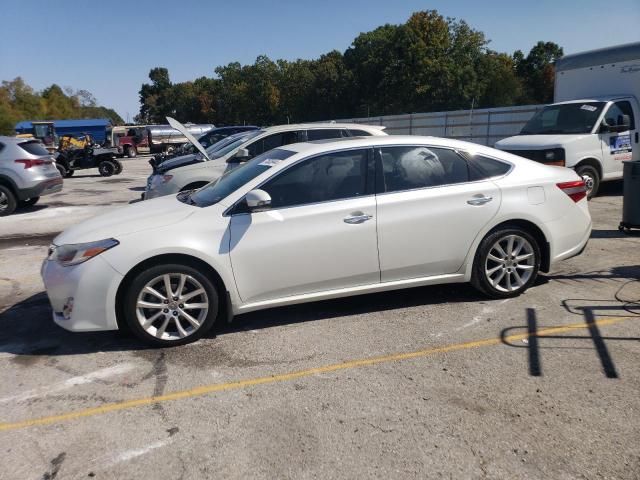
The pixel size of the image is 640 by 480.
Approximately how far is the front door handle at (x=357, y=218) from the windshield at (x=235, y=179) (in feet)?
2.69

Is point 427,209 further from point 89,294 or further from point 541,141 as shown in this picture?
point 541,141

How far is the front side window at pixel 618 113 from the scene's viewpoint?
1023 cm

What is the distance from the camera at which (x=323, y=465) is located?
2723 millimetres

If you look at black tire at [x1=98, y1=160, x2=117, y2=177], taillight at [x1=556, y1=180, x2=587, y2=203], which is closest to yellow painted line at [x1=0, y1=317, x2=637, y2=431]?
taillight at [x1=556, y1=180, x2=587, y2=203]

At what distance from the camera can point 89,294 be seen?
13.2ft

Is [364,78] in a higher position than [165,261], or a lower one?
higher

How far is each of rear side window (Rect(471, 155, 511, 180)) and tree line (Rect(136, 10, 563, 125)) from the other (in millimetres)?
35117

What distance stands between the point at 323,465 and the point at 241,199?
233 cm

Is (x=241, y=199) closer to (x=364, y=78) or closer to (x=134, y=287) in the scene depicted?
(x=134, y=287)

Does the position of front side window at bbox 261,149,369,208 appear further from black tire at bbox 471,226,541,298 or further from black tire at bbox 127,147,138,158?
black tire at bbox 127,147,138,158

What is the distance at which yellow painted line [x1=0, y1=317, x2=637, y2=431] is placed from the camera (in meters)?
3.28

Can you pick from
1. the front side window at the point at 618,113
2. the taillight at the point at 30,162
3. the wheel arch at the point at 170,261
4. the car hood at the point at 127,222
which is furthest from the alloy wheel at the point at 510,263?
the taillight at the point at 30,162

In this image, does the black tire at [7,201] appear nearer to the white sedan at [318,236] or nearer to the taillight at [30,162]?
the taillight at [30,162]

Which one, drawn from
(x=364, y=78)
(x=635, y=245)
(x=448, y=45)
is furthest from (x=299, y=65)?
(x=635, y=245)
